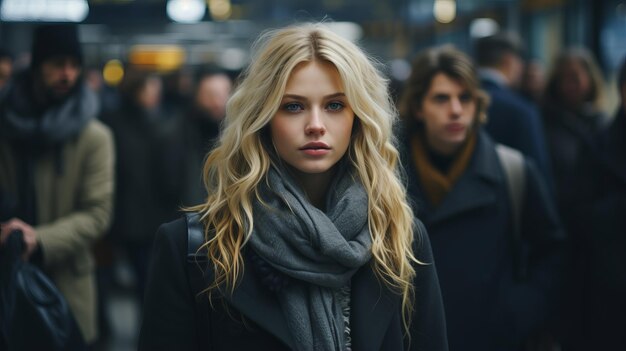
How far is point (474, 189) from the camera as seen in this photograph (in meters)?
4.11

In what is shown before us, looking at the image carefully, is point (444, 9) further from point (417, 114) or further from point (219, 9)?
point (417, 114)

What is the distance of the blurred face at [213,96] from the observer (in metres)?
7.23

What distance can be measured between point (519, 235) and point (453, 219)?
319 mm

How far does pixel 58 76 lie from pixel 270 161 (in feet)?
7.51

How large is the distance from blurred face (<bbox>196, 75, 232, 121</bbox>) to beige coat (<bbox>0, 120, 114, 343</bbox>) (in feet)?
8.15

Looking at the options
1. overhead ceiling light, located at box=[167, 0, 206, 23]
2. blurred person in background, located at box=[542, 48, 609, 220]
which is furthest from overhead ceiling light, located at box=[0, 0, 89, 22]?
blurred person in background, located at box=[542, 48, 609, 220]

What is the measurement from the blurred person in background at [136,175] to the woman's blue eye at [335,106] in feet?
16.2

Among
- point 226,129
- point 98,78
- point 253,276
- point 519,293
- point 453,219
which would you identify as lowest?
point 98,78

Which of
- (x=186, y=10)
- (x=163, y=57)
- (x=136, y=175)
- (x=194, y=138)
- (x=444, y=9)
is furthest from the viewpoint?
(x=163, y=57)

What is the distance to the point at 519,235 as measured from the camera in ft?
13.8

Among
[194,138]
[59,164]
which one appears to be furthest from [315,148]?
[194,138]

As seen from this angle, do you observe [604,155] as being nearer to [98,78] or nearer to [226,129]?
[226,129]

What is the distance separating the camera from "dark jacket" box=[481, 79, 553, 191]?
5.61m

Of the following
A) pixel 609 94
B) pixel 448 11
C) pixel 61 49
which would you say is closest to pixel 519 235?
pixel 61 49
